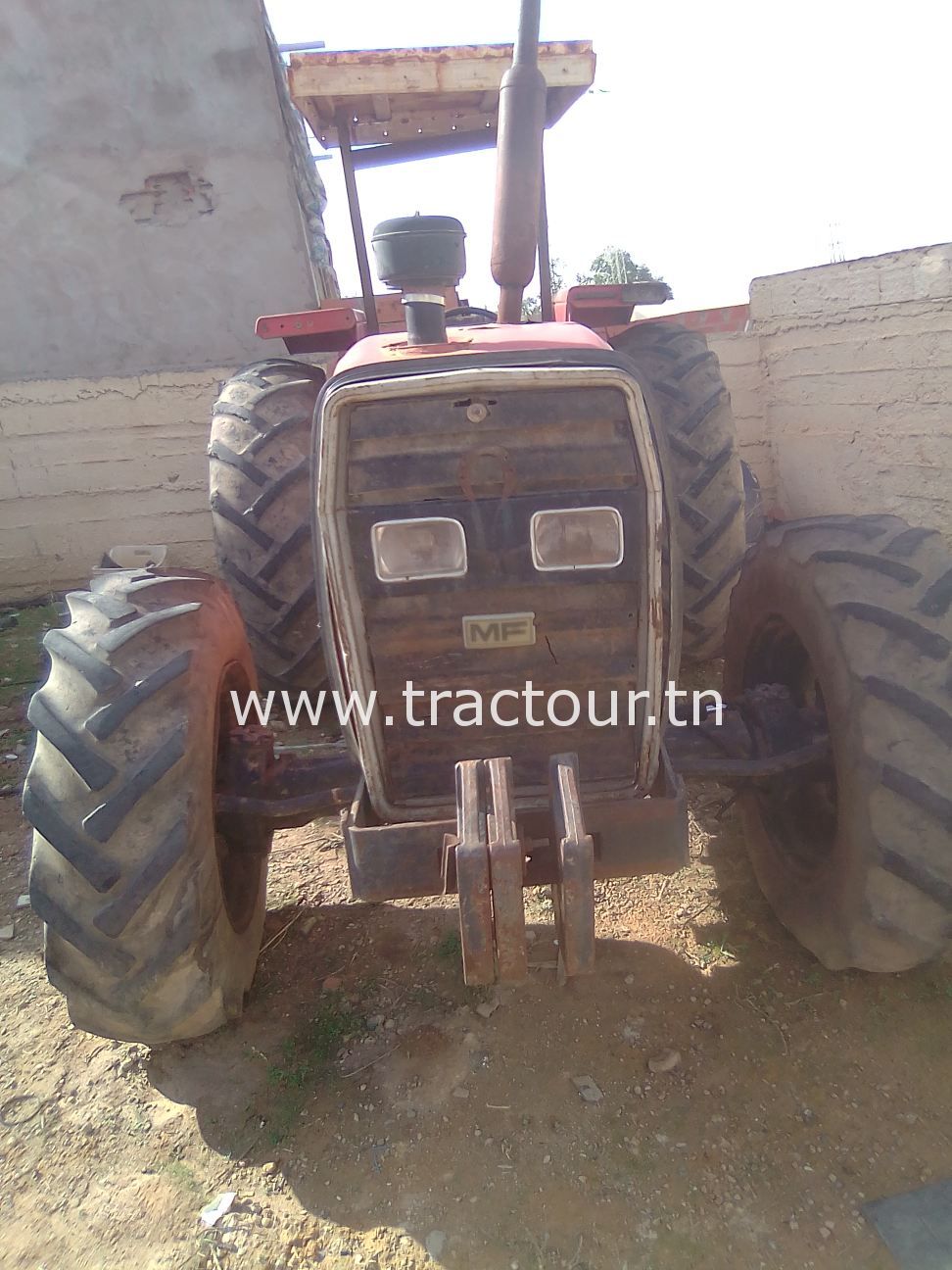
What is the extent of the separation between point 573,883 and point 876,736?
2.92 ft

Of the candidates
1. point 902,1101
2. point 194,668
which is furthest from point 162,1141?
point 902,1101

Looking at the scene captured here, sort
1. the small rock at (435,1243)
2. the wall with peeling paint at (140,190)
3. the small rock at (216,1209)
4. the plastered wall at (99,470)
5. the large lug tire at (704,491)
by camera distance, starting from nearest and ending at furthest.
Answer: the small rock at (435,1243) < the small rock at (216,1209) < the large lug tire at (704,491) < the plastered wall at (99,470) < the wall with peeling paint at (140,190)

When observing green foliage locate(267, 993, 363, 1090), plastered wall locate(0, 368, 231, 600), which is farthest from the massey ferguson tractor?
plastered wall locate(0, 368, 231, 600)

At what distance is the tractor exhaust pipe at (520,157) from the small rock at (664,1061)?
7.69ft

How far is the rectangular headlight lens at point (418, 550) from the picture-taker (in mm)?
1783

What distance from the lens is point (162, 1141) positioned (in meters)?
2.01

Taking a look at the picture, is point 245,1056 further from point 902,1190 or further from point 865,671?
point 865,671

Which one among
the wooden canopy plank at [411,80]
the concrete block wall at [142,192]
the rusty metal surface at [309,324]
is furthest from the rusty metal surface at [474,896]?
the concrete block wall at [142,192]

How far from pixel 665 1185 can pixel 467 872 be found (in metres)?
0.92

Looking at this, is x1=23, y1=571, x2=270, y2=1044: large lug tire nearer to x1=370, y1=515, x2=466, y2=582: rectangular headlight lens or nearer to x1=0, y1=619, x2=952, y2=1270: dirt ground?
x1=0, y1=619, x2=952, y2=1270: dirt ground

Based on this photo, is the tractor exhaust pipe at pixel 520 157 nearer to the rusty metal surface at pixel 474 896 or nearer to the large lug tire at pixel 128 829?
the large lug tire at pixel 128 829

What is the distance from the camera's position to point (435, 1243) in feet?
5.64

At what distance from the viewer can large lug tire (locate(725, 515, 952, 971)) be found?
74.0 inches

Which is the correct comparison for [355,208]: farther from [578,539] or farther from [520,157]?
[578,539]
